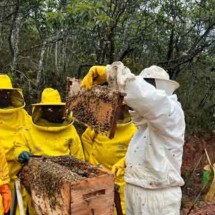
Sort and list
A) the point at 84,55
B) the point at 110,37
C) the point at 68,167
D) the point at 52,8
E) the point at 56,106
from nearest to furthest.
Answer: the point at 68,167, the point at 56,106, the point at 110,37, the point at 52,8, the point at 84,55

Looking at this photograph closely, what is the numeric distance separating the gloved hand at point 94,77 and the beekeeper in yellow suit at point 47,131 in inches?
56.0

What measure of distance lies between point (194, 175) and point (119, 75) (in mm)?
7335

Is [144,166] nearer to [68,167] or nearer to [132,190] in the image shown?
[132,190]

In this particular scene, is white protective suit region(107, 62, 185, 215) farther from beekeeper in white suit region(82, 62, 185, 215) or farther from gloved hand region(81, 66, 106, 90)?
gloved hand region(81, 66, 106, 90)

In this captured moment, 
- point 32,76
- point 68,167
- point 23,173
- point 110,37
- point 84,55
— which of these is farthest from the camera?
point 32,76

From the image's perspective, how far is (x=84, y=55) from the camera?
766 centimetres

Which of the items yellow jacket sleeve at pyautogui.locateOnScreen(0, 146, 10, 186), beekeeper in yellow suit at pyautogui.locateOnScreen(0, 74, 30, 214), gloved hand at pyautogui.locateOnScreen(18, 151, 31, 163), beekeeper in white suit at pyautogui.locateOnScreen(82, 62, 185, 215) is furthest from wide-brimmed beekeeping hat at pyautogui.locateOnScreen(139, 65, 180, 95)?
beekeeper in yellow suit at pyautogui.locateOnScreen(0, 74, 30, 214)

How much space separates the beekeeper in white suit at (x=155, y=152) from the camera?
109 inches

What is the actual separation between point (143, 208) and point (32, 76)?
222 inches

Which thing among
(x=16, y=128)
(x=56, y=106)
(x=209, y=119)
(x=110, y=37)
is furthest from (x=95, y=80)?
(x=209, y=119)

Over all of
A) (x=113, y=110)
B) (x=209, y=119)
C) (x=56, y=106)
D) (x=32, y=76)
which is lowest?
(x=209, y=119)

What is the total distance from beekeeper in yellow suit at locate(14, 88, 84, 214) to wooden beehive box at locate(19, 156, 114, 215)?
1.13 meters

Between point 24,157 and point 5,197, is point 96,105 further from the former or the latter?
point 5,197

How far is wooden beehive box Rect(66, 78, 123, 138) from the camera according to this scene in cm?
254
